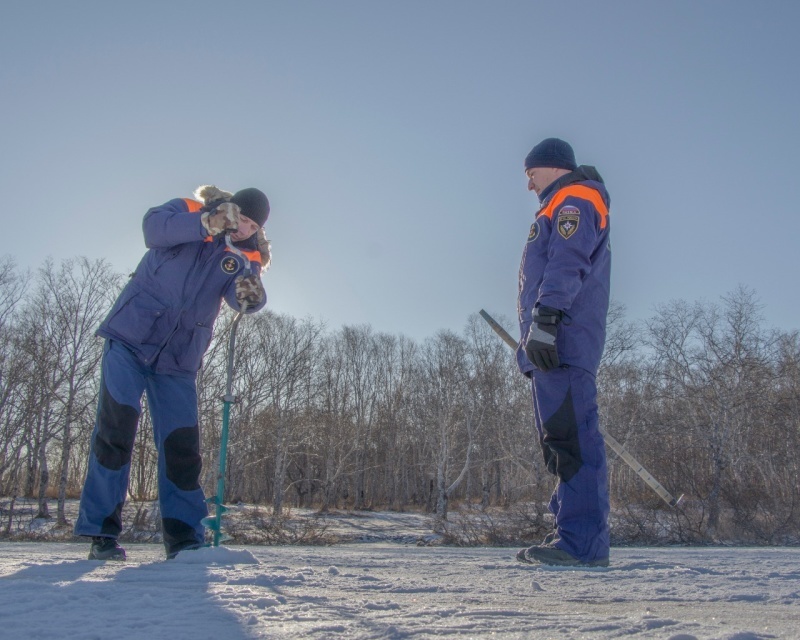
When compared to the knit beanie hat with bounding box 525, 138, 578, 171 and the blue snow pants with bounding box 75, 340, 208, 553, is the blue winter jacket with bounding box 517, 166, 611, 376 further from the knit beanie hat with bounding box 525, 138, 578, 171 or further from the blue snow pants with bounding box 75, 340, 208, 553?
the blue snow pants with bounding box 75, 340, 208, 553

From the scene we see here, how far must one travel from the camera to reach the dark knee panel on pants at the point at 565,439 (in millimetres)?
3004

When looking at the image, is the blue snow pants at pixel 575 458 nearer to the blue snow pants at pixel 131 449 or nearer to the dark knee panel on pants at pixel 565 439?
the dark knee panel on pants at pixel 565 439

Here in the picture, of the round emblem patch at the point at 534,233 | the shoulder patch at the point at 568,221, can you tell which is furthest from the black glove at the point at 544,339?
the round emblem patch at the point at 534,233

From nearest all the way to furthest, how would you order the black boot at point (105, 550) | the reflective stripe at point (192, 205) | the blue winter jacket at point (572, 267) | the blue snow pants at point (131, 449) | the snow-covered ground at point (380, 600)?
the snow-covered ground at point (380, 600)
the black boot at point (105, 550)
the blue snow pants at point (131, 449)
the blue winter jacket at point (572, 267)
the reflective stripe at point (192, 205)

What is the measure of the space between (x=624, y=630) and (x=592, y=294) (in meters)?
2.19

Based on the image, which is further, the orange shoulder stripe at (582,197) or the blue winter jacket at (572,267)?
the orange shoulder stripe at (582,197)

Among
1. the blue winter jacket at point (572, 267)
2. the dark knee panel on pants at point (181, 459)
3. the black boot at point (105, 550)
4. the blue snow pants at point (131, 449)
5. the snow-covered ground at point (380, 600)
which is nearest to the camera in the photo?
the snow-covered ground at point (380, 600)

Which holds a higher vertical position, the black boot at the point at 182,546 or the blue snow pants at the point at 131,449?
the blue snow pants at the point at 131,449

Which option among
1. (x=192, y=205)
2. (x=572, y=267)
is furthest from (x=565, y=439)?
(x=192, y=205)

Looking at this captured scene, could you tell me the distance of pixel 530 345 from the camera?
3004 mm

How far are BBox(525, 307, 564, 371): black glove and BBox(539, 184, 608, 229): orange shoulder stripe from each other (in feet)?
2.03

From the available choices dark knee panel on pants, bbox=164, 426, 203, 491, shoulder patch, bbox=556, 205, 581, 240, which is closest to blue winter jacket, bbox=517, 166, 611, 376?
shoulder patch, bbox=556, 205, 581, 240

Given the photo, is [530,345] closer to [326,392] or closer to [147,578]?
[147,578]

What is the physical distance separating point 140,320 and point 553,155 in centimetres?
233
